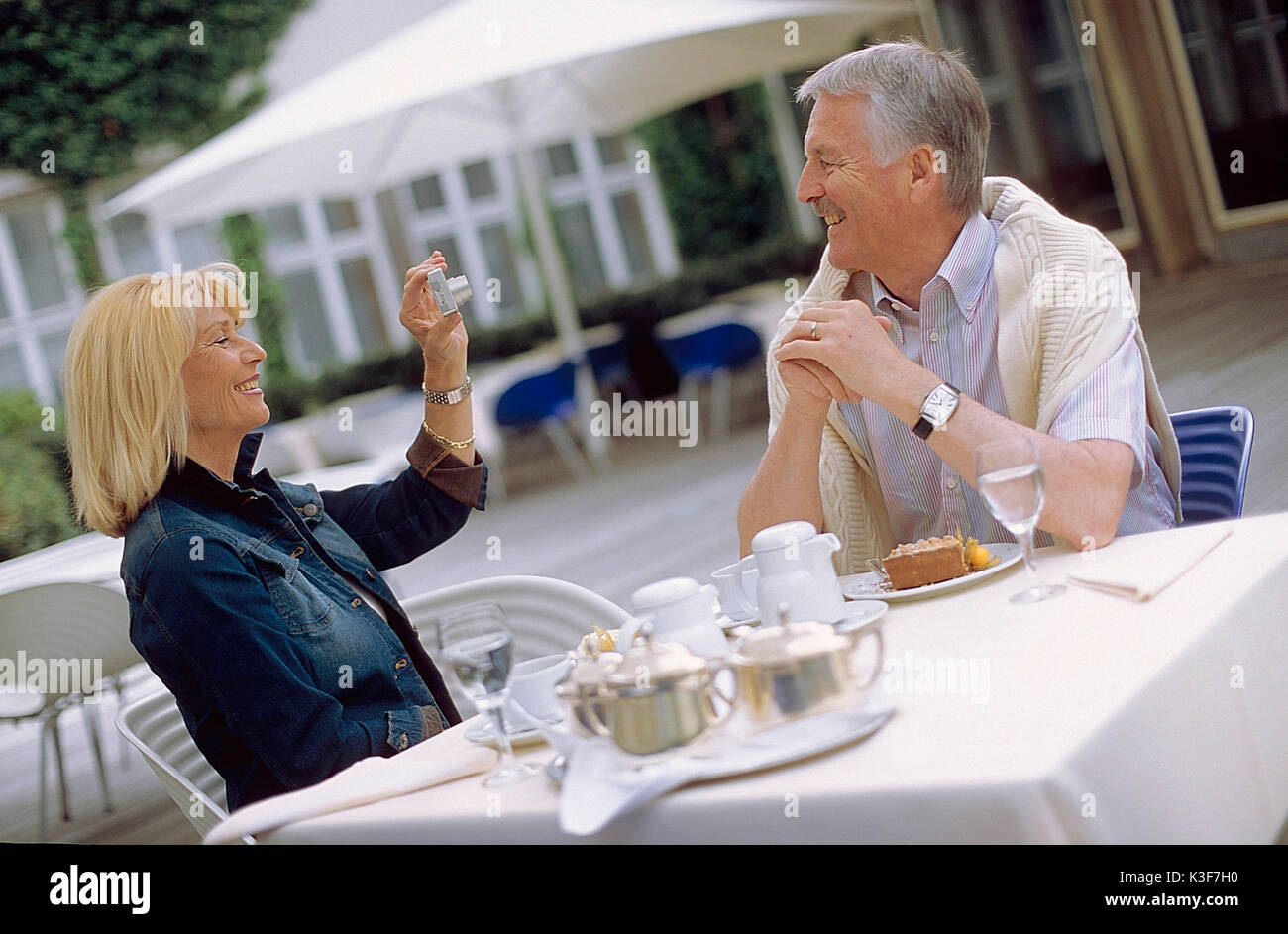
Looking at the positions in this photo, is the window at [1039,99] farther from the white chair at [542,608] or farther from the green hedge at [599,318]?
the white chair at [542,608]

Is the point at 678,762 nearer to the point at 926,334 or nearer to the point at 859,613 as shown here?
the point at 859,613

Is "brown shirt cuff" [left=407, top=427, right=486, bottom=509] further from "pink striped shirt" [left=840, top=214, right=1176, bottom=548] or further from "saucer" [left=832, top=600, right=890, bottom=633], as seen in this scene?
"saucer" [left=832, top=600, right=890, bottom=633]

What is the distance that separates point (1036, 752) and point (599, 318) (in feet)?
38.3

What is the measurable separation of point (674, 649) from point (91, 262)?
12.0 metres

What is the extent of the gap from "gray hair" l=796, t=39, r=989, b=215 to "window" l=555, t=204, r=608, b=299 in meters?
11.4

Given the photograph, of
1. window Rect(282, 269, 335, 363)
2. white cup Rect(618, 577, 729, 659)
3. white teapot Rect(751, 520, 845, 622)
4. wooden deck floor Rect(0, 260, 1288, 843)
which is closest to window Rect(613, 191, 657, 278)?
window Rect(282, 269, 335, 363)

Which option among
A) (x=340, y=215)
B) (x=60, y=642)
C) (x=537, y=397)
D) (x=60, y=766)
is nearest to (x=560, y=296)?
(x=537, y=397)

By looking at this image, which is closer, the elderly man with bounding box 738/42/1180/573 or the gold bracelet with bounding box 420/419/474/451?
the elderly man with bounding box 738/42/1180/573

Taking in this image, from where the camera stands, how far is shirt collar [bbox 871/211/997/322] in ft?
6.57

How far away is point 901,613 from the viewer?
155cm

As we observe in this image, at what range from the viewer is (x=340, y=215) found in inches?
509

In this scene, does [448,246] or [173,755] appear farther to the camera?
[448,246]

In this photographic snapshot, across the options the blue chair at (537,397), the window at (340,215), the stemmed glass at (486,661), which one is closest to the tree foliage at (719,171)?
the window at (340,215)
